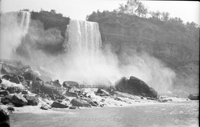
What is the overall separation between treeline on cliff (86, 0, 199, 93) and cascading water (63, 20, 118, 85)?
343cm

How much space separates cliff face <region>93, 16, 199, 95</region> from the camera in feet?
155

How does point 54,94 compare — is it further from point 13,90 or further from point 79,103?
point 13,90

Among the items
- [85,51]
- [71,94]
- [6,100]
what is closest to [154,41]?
[85,51]

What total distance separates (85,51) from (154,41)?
15.0m

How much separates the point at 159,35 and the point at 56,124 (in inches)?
1623

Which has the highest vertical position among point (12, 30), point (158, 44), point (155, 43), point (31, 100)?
point (12, 30)

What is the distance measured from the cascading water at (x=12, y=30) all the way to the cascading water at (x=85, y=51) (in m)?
7.53

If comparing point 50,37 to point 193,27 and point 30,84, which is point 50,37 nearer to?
point 30,84

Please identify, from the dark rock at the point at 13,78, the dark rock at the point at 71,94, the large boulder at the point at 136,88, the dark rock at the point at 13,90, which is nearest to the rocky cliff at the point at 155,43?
the large boulder at the point at 136,88

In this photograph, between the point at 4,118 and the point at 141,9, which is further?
the point at 141,9

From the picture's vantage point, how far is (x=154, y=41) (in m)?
49.2

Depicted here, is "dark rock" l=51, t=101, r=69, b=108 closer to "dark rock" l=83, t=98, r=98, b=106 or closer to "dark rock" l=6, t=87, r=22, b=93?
"dark rock" l=83, t=98, r=98, b=106

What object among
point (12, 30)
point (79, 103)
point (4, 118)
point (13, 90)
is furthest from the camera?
point (12, 30)

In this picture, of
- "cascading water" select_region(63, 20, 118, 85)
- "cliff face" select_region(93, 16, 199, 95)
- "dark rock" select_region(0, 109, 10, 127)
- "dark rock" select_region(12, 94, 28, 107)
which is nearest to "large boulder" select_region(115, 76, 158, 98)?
"cascading water" select_region(63, 20, 118, 85)
